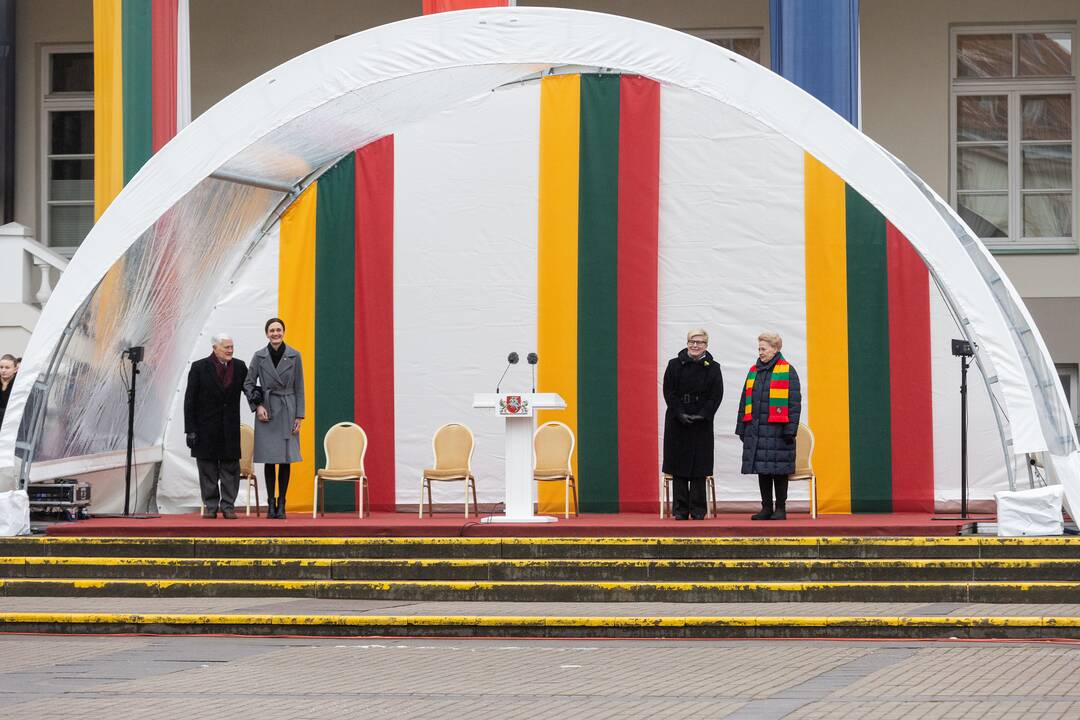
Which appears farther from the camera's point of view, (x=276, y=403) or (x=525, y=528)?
(x=276, y=403)

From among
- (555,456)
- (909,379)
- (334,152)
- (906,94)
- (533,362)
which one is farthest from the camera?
(906,94)

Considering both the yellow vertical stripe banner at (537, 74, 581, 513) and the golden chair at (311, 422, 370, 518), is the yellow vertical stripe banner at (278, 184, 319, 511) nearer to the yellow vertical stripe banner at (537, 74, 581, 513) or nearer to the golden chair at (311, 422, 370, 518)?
the golden chair at (311, 422, 370, 518)

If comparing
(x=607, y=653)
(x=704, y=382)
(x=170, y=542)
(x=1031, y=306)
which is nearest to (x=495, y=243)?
(x=704, y=382)

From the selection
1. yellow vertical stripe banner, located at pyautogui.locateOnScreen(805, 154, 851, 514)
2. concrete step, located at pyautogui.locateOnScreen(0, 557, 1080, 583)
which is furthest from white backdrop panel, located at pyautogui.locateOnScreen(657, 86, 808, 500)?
concrete step, located at pyautogui.locateOnScreen(0, 557, 1080, 583)

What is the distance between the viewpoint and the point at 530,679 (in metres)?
6.75

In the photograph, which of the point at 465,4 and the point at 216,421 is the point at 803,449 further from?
the point at 465,4

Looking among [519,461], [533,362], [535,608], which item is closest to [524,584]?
[535,608]

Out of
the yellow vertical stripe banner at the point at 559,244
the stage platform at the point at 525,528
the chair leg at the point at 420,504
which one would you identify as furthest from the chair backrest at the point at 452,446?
the stage platform at the point at 525,528

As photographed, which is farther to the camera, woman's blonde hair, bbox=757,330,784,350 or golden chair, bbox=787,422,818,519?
golden chair, bbox=787,422,818,519

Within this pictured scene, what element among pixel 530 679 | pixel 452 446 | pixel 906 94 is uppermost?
pixel 906 94

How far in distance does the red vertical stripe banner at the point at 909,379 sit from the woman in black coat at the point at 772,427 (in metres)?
1.38

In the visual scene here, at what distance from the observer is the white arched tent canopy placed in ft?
35.7

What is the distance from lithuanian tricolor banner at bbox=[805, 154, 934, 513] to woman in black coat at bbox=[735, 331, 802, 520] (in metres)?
1.12

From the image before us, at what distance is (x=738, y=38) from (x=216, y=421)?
888 centimetres
